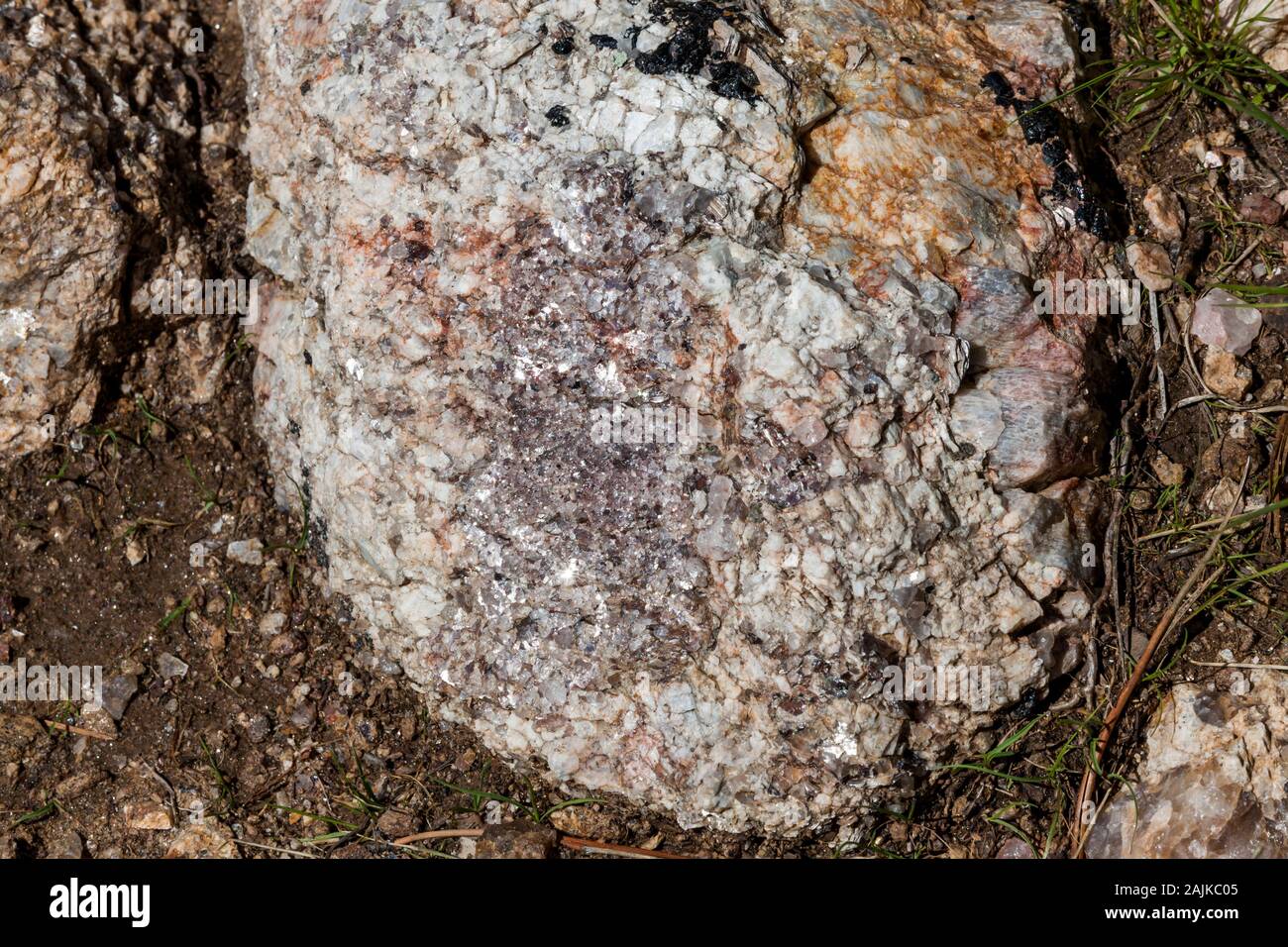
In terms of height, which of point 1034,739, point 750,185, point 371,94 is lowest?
point 1034,739

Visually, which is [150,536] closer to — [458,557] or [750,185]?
[458,557]

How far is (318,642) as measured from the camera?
3.30 m

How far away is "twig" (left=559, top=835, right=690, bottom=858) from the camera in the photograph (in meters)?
2.96

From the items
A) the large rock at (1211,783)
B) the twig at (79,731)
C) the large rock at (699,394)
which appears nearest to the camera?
the large rock at (699,394)

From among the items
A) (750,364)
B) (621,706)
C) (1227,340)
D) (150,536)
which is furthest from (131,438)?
(1227,340)

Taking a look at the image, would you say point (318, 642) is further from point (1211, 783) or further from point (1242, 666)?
point (1242, 666)

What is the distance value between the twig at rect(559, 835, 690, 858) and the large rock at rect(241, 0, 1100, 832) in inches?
6.7

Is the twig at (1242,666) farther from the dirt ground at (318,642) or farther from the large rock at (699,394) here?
the large rock at (699,394)

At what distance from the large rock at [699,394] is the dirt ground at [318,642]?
203 mm

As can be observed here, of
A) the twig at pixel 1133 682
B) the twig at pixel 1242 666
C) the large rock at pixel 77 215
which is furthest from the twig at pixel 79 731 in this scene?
the twig at pixel 1242 666

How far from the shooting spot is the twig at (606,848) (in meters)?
2.96

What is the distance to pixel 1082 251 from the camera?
3094 millimetres

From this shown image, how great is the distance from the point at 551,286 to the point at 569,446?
45 centimetres

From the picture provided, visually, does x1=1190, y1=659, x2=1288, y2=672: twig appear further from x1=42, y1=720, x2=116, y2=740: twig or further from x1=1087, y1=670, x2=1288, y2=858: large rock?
x1=42, y1=720, x2=116, y2=740: twig
